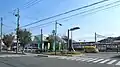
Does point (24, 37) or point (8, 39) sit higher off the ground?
point (8, 39)

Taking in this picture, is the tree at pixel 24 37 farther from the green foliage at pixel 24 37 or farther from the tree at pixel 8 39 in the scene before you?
the tree at pixel 8 39

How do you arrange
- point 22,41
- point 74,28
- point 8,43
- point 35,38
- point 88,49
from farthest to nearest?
point 8,43, point 35,38, point 88,49, point 22,41, point 74,28

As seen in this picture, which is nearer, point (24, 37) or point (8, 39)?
point (24, 37)

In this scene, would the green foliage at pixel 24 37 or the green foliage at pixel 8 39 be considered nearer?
the green foliage at pixel 24 37

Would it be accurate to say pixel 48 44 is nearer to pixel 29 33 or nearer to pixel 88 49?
pixel 29 33

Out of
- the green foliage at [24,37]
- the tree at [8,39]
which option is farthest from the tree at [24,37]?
the tree at [8,39]

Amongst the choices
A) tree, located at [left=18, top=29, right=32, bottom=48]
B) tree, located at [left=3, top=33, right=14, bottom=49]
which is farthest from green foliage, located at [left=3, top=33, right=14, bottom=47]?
tree, located at [left=18, top=29, right=32, bottom=48]

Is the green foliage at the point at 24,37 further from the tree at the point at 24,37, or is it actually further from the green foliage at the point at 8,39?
the green foliage at the point at 8,39

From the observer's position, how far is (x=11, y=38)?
276 feet

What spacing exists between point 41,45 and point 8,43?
23.9 metres

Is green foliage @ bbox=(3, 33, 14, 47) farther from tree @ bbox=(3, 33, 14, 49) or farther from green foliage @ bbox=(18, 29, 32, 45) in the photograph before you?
green foliage @ bbox=(18, 29, 32, 45)

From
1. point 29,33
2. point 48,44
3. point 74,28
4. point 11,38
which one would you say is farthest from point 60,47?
point 11,38

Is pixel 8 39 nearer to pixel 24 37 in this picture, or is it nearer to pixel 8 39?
pixel 8 39

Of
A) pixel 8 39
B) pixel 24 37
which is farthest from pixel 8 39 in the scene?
pixel 24 37
